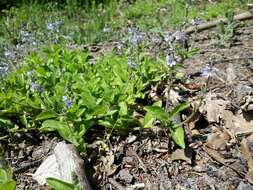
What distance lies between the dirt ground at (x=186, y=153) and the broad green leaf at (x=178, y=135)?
0.14 m

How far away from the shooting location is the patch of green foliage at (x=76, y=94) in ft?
9.92

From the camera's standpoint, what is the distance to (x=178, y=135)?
2832mm

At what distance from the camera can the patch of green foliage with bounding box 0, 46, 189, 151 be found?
3023 mm

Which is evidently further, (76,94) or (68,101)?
(76,94)

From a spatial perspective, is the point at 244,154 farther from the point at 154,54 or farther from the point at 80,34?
the point at 80,34

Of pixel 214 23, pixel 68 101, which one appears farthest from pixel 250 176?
pixel 214 23

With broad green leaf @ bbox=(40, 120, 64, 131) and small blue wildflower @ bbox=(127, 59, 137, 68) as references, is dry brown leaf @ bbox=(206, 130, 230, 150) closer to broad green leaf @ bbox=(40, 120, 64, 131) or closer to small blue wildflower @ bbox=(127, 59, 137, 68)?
small blue wildflower @ bbox=(127, 59, 137, 68)

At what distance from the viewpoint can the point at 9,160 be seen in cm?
314

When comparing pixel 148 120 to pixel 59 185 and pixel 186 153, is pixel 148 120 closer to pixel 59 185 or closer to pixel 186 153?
pixel 186 153

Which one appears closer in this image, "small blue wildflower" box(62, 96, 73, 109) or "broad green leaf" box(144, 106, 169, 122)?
"broad green leaf" box(144, 106, 169, 122)

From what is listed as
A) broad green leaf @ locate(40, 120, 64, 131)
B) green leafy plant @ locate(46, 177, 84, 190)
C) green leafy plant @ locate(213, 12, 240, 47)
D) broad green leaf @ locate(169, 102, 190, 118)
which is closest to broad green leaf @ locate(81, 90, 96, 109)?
broad green leaf @ locate(40, 120, 64, 131)

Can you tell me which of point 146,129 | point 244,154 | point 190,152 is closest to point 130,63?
point 146,129

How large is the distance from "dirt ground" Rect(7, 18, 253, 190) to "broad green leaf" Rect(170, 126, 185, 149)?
14cm

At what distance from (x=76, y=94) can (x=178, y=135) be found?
92 centimetres
